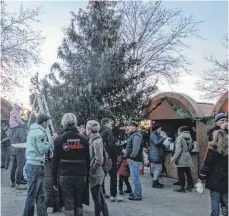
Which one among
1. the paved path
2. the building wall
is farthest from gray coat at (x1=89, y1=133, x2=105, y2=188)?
the building wall

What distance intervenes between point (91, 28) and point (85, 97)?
11.4 ft

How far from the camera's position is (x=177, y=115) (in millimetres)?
12047

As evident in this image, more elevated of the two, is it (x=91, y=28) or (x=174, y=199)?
(x=91, y=28)

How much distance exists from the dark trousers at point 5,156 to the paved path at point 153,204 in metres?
3.58

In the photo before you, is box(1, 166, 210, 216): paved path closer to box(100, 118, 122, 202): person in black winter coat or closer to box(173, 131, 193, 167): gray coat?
box(100, 118, 122, 202): person in black winter coat

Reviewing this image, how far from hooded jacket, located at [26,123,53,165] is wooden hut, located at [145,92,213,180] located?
20.7ft

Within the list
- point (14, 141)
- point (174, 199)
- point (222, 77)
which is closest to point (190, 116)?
point (174, 199)

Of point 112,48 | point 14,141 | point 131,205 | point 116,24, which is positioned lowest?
point 131,205

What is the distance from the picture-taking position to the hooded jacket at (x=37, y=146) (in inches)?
222

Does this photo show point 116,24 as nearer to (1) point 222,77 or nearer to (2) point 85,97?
(2) point 85,97

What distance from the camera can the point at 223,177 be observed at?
17.3 ft

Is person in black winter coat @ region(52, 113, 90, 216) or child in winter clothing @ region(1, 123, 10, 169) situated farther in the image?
child in winter clothing @ region(1, 123, 10, 169)

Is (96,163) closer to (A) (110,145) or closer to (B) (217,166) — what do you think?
(A) (110,145)

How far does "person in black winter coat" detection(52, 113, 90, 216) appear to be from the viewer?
199 inches
